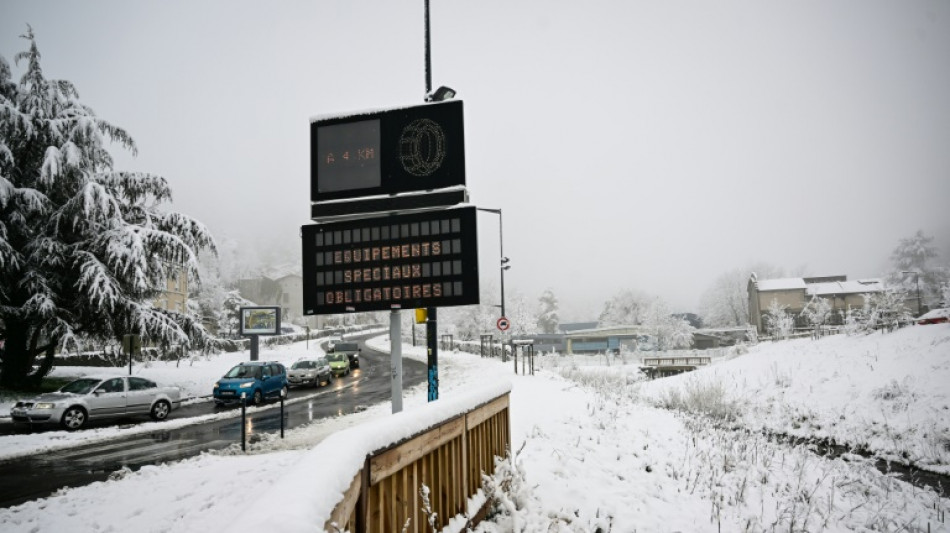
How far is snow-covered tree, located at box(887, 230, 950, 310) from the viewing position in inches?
3100

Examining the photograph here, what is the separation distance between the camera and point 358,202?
11.7m

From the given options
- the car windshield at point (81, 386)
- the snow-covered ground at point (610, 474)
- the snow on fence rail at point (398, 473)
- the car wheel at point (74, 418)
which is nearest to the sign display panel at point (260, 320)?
the car windshield at point (81, 386)

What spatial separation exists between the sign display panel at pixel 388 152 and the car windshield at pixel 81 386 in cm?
A: 1142

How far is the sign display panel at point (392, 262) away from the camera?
11.1 meters

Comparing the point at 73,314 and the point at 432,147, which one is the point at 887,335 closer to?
the point at 432,147

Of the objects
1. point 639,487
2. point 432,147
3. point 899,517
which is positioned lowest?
point 899,517

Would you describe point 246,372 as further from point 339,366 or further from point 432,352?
point 432,352

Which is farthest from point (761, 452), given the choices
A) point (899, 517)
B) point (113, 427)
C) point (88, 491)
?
point (113, 427)

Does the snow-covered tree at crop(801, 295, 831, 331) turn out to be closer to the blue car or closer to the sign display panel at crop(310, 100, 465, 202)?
the blue car

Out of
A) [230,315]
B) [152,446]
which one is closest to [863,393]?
[152,446]

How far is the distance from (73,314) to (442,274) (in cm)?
1897

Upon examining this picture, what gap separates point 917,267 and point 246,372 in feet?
327

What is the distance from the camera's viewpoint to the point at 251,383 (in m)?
21.2

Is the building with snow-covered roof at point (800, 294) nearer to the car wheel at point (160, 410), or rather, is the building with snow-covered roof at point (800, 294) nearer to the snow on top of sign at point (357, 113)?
the snow on top of sign at point (357, 113)
